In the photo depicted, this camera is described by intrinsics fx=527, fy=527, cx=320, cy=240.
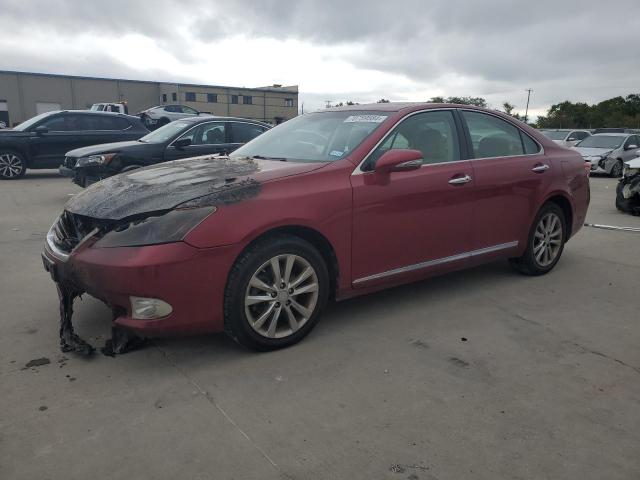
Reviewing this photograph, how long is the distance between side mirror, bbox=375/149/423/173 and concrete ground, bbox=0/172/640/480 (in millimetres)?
1140

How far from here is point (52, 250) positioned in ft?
11.5

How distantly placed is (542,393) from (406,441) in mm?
953

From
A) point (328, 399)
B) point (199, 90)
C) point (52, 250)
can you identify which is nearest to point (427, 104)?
point (328, 399)

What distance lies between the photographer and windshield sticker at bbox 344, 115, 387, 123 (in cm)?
405

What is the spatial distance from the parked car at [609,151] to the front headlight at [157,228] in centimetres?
1622

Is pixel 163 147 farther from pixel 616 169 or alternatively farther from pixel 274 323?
pixel 616 169

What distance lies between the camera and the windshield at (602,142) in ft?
57.5

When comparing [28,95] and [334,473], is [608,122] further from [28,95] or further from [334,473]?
[334,473]

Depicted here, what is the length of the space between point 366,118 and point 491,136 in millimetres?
1250

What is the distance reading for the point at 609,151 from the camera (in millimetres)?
17156

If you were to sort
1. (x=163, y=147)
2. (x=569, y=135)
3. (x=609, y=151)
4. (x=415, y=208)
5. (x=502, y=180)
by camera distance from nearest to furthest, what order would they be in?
(x=415, y=208) < (x=502, y=180) < (x=163, y=147) < (x=609, y=151) < (x=569, y=135)

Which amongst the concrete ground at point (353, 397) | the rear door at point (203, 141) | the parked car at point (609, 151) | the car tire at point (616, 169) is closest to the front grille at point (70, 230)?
the concrete ground at point (353, 397)

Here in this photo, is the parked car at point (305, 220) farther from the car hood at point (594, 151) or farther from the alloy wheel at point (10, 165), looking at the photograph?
the car hood at point (594, 151)

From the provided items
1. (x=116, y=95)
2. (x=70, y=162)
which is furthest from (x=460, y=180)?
(x=116, y=95)
